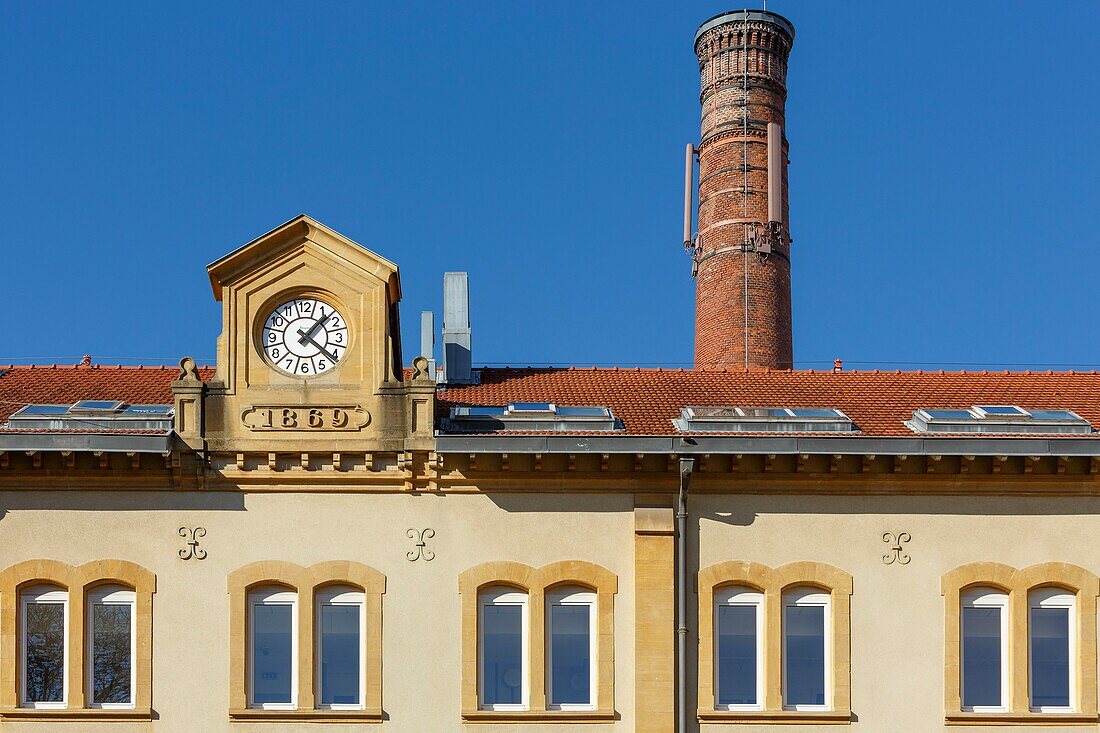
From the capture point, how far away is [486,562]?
2281 centimetres

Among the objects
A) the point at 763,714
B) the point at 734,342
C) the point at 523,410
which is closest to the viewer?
the point at 763,714

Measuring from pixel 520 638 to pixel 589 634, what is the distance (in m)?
1.04

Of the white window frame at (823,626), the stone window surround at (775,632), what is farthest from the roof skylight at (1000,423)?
the white window frame at (823,626)

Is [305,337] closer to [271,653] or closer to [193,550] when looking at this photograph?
[193,550]

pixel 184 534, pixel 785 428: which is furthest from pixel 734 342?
pixel 184 534

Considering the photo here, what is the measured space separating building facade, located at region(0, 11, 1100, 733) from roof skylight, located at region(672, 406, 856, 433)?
0.09m

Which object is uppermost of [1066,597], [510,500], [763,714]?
[510,500]

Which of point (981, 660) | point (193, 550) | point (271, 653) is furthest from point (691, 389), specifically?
point (193, 550)

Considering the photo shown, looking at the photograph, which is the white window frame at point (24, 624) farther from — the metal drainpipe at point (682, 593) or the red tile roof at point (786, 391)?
the metal drainpipe at point (682, 593)

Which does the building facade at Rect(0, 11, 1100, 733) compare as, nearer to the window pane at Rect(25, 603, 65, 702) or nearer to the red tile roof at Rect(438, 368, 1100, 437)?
the window pane at Rect(25, 603, 65, 702)

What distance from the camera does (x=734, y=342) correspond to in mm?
50875

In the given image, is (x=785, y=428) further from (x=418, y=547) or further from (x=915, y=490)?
(x=418, y=547)

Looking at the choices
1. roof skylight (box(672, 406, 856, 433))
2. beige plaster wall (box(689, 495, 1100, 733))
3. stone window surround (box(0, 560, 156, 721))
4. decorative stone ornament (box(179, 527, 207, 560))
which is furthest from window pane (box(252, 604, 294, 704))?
roof skylight (box(672, 406, 856, 433))

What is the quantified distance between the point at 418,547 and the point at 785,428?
5.99 meters
